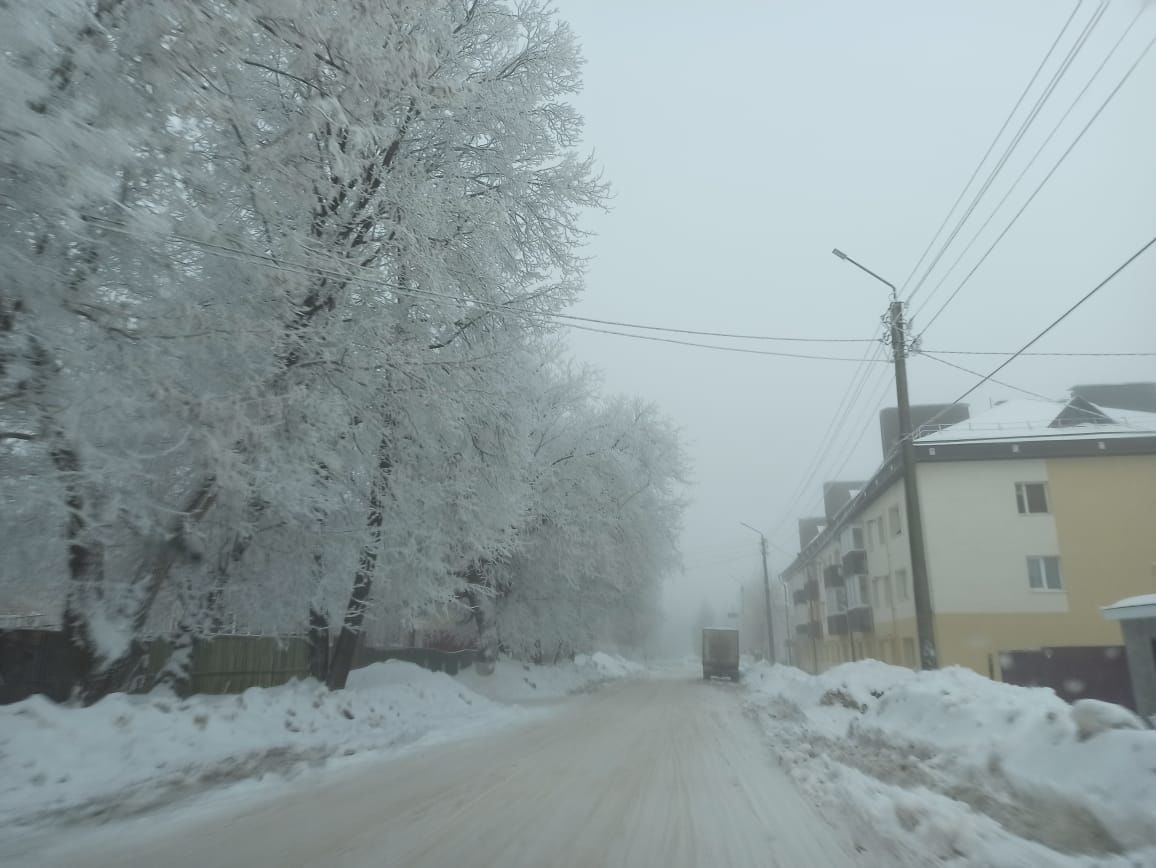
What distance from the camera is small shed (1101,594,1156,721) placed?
12.1 metres

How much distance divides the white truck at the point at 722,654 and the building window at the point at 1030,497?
24219 mm

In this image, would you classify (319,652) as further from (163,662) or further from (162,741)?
(162,741)

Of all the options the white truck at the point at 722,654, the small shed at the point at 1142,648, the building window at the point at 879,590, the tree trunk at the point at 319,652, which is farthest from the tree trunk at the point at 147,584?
the white truck at the point at 722,654

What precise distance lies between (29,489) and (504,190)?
8.71 metres

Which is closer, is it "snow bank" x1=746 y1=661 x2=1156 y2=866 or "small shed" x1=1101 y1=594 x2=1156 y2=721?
"snow bank" x1=746 y1=661 x2=1156 y2=866

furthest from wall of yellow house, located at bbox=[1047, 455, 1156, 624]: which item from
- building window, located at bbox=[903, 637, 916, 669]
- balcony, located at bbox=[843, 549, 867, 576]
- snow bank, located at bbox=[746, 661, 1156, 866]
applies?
snow bank, located at bbox=[746, 661, 1156, 866]

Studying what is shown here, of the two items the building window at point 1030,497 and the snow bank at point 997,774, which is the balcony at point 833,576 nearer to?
the building window at point 1030,497

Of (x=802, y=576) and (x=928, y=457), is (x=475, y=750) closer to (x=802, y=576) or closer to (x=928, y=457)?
(x=928, y=457)

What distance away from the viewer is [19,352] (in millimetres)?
6746

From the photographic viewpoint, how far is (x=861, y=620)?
39.7m

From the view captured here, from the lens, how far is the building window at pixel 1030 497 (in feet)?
91.6

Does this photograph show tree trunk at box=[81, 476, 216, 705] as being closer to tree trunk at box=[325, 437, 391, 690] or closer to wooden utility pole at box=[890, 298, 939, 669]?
tree trunk at box=[325, 437, 391, 690]

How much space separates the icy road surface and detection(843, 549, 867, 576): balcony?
3074 centimetres

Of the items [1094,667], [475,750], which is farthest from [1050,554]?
[475,750]
